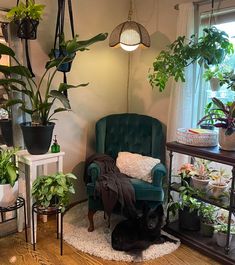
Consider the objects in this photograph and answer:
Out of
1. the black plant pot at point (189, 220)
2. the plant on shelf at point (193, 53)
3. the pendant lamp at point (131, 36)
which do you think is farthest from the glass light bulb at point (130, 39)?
the black plant pot at point (189, 220)

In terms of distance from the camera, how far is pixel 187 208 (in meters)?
2.50

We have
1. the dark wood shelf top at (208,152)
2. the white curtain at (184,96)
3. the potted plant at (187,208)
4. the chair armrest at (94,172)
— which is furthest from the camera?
the white curtain at (184,96)

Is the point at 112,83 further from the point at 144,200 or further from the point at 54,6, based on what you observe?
the point at 144,200

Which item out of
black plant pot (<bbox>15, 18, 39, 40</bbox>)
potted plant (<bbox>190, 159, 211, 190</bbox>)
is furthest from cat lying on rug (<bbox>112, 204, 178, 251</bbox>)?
black plant pot (<bbox>15, 18, 39, 40</bbox>)

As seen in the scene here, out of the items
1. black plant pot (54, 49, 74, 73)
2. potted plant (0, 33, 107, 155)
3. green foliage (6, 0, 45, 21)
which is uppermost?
green foliage (6, 0, 45, 21)

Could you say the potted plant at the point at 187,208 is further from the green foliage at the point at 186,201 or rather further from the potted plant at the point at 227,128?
the potted plant at the point at 227,128

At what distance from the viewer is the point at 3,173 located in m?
2.19

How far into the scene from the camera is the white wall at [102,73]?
2.95 metres

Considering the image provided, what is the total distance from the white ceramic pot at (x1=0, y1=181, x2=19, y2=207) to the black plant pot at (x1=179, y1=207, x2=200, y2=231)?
1.47m

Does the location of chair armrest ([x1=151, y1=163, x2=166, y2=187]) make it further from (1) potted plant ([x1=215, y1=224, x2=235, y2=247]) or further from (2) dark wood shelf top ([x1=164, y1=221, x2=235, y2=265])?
(1) potted plant ([x1=215, y1=224, x2=235, y2=247])

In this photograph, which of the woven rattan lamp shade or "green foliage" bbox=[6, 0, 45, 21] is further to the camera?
the woven rattan lamp shade

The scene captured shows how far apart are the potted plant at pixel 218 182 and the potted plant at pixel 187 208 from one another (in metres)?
0.16

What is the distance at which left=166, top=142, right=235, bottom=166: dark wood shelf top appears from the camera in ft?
6.87

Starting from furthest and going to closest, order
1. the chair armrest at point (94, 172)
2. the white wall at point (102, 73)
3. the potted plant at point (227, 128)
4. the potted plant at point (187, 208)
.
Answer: the white wall at point (102, 73)
the chair armrest at point (94, 172)
the potted plant at point (187, 208)
the potted plant at point (227, 128)
